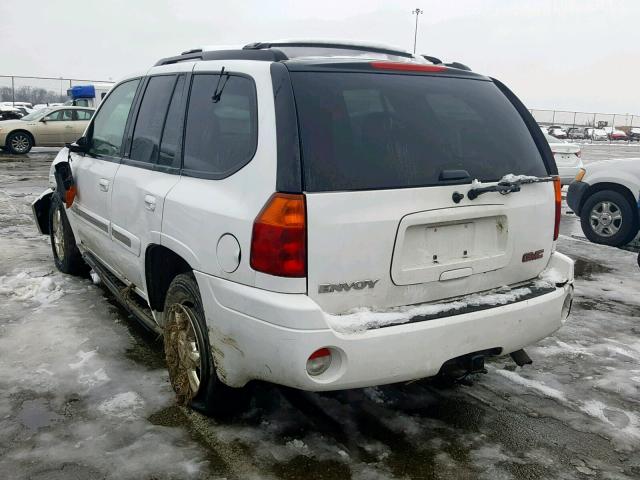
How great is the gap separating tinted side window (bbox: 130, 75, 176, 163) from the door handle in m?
0.25

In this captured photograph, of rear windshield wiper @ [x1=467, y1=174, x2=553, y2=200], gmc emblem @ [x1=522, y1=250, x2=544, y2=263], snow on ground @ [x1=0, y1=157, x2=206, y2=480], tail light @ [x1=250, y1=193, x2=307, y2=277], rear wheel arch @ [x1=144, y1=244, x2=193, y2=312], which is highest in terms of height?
rear windshield wiper @ [x1=467, y1=174, x2=553, y2=200]

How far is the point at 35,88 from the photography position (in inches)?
1319

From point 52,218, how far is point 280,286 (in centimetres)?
409

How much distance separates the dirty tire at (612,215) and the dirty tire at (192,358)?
6.33 metres

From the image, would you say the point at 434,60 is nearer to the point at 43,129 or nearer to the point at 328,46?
the point at 328,46

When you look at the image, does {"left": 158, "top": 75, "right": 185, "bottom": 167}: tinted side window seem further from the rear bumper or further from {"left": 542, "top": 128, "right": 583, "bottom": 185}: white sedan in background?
{"left": 542, "top": 128, "right": 583, "bottom": 185}: white sedan in background

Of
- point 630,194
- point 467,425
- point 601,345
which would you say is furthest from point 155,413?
point 630,194

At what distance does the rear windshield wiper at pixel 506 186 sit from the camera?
9.14ft

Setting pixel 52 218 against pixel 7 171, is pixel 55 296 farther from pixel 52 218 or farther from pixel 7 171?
pixel 7 171

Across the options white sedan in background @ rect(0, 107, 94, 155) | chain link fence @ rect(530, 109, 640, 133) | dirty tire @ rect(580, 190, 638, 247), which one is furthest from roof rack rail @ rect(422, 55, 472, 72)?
chain link fence @ rect(530, 109, 640, 133)

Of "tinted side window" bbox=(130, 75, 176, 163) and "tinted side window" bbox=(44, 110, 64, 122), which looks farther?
"tinted side window" bbox=(44, 110, 64, 122)

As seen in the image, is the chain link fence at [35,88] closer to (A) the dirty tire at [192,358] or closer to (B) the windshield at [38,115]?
(B) the windshield at [38,115]

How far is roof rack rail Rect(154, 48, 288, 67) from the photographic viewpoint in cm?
279

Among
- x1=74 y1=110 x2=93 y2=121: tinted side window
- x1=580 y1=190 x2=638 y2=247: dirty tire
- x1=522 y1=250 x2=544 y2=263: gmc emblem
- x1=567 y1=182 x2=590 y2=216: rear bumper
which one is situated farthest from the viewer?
x1=74 y1=110 x2=93 y2=121: tinted side window
